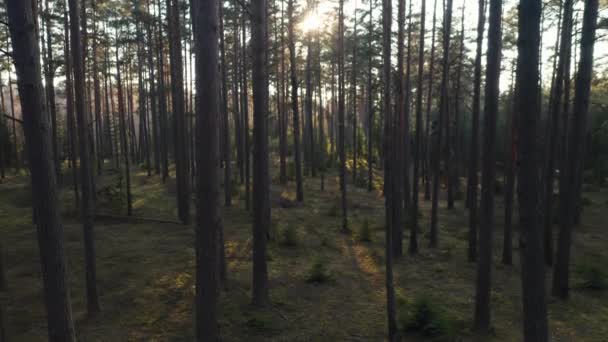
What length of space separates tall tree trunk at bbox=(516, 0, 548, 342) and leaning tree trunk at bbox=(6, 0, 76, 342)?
5.33 meters

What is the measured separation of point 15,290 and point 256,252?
249 inches

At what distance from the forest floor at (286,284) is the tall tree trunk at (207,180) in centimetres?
280

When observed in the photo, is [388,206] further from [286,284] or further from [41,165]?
[41,165]

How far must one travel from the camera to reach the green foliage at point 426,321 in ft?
24.5

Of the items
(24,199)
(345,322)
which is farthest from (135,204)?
(345,322)

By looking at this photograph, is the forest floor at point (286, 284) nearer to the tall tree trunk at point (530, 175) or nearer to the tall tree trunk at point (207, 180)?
the tall tree trunk at point (207, 180)

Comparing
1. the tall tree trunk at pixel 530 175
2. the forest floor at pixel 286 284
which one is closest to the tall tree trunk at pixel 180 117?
the forest floor at pixel 286 284

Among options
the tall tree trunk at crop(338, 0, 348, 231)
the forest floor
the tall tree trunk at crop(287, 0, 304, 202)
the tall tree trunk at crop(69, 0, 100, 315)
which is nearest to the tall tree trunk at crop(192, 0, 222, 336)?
the forest floor

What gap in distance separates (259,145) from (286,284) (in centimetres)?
408

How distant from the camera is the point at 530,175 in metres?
4.28

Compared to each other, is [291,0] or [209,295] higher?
[291,0]

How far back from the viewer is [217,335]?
5102mm

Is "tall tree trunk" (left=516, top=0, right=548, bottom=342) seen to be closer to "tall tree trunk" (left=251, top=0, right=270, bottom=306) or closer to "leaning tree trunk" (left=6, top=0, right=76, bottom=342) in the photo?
"tall tree trunk" (left=251, top=0, right=270, bottom=306)

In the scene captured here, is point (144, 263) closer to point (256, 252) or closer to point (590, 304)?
point (256, 252)
